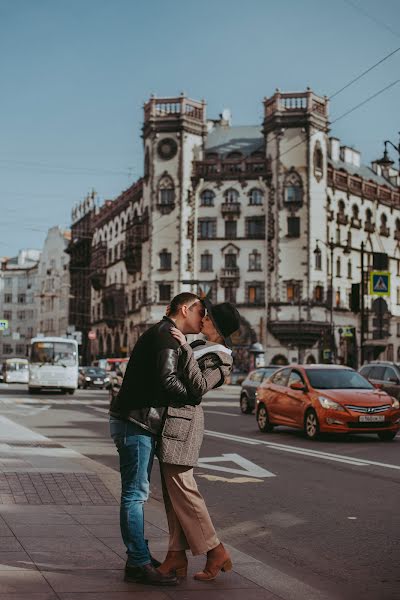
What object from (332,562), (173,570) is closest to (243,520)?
(332,562)

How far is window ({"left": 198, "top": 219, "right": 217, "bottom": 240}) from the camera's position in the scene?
257 feet

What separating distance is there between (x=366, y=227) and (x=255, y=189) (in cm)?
1249

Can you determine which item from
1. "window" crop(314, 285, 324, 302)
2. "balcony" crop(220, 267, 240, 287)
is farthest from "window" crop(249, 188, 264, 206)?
"window" crop(314, 285, 324, 302)

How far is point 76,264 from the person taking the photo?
112 metres

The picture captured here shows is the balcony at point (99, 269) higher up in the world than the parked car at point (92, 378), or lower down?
higher up

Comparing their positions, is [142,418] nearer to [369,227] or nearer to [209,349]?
[209,349]

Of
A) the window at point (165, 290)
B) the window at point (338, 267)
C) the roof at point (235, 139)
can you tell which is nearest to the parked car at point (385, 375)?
the window at point (165, 290)

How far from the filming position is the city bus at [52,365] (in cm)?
4575

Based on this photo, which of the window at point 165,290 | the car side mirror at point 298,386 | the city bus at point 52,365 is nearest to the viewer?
the car side mirror at point 298,386

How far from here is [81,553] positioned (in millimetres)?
6559

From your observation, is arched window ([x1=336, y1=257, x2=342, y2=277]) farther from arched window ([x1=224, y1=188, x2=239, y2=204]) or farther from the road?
the road

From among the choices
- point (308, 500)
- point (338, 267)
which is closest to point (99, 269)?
point (338, 267)

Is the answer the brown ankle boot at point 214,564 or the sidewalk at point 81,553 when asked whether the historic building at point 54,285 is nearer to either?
the sidewalk at point 81,553

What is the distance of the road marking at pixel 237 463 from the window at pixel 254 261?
62.6 m
